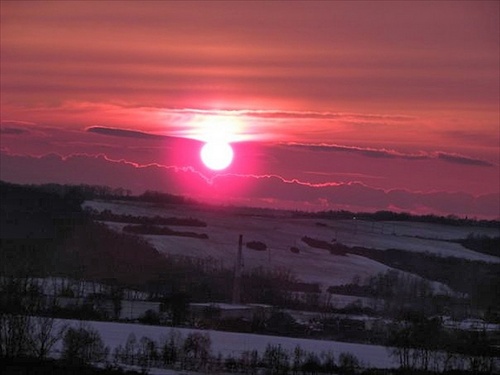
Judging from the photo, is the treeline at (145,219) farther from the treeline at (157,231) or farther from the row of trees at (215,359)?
the row of trees at (215,359)

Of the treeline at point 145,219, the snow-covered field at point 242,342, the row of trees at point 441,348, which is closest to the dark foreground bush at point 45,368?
the snow-covered field at point 242,342

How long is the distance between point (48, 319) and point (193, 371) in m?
7.36

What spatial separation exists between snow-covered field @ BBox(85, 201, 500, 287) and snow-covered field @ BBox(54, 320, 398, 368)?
88.7 feet

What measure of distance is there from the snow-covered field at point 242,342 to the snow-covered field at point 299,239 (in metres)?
27.0

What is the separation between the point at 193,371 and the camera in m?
36.3

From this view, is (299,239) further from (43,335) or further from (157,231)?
(43,335)

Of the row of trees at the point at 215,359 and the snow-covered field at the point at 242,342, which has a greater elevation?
the snow-covered field at the point at 242,342

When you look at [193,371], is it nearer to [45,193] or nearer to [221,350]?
[221,350]

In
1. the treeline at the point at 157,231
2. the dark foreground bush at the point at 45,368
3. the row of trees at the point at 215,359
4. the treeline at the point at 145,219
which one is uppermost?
the treeline at the point at 145,219

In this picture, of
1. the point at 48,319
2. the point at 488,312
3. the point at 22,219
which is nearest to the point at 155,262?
the point at 22,219

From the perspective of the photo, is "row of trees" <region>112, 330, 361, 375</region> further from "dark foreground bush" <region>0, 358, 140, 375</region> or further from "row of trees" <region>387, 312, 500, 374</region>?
"row of trees" <region>387, 312, 500, 374</region>

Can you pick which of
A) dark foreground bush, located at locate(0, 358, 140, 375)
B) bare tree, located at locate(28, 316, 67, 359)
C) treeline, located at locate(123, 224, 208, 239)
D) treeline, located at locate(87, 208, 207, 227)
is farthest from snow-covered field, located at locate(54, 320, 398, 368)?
treeline, located at locate(87, 208, 207, 227)

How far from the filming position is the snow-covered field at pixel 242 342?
40469 mm

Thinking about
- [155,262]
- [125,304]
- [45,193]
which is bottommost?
[125,304]
